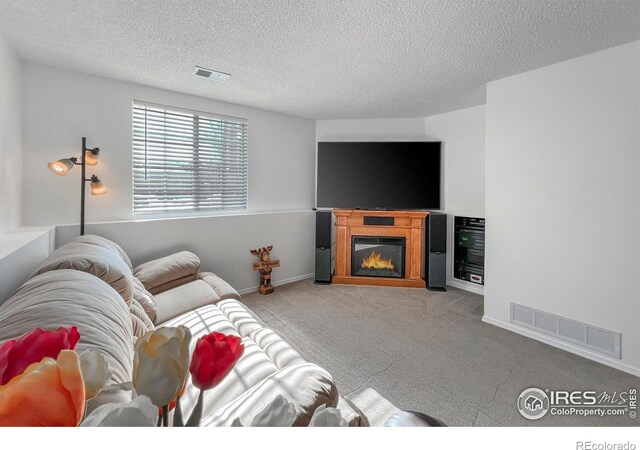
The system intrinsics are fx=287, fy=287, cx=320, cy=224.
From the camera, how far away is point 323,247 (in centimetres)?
429

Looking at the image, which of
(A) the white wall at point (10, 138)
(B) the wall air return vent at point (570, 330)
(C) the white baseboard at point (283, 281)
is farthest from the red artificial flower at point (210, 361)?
(C) the white baseboard at point (283, 281)

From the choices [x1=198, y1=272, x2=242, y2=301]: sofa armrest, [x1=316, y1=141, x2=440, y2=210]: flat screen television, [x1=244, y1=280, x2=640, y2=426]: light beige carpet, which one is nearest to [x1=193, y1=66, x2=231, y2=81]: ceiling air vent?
[x1=316, y1=141, x2=440, y2=210]: flat screen television

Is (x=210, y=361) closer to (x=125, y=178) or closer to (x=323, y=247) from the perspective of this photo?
(x=125, y=178)

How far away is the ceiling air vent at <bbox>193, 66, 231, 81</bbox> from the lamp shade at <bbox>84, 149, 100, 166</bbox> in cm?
Answer: 118

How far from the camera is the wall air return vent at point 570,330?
2289mm

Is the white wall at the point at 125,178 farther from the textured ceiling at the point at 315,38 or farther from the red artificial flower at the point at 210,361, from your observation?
the red artificial flower at the point at 210,361

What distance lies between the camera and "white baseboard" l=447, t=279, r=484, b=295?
3.91m

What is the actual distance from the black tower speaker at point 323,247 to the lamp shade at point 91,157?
2.67 meters

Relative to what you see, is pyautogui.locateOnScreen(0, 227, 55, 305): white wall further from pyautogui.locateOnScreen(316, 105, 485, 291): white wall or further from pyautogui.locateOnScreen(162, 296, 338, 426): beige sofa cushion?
pyautogui.locateOnScreen(316, 105, 485, 291): white wall

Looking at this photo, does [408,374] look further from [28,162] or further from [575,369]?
[28,162]

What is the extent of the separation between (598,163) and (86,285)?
3501 mm

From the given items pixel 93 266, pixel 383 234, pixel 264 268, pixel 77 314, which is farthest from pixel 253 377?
pixel 383 234

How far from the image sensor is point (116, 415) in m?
0.25

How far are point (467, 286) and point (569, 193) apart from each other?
195 centimetres
